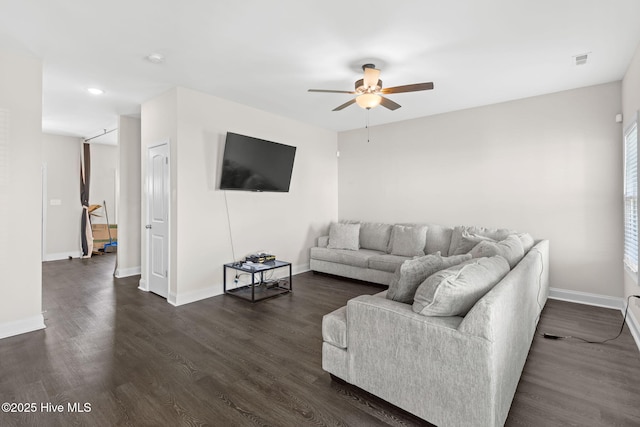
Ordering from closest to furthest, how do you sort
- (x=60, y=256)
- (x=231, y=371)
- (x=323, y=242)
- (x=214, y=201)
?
(x=231, y=371) < (x=214, y=201) < (x=323, y=242) < (x=60, y=256)

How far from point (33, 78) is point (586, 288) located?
6702 mm

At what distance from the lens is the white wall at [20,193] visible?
9.52 ft

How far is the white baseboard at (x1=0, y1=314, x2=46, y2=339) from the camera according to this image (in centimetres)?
288

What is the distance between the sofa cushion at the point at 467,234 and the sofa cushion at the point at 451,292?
7.05 feet

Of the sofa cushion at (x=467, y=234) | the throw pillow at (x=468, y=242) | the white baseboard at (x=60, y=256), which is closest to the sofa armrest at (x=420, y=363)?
the throw pillow at (x=468, y=242)

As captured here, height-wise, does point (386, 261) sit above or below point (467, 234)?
below

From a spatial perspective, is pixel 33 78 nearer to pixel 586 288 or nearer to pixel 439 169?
pixel 439 169

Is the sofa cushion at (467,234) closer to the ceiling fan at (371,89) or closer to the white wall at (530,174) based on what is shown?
the white wall at (530,174)

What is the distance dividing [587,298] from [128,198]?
6876mm

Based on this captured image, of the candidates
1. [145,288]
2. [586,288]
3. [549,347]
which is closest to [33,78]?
[145,288]

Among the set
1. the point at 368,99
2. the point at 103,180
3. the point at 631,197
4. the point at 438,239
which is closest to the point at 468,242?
the point at 438,239

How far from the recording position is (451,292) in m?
1.66

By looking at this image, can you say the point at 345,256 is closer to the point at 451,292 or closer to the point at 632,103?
the point at 451,292

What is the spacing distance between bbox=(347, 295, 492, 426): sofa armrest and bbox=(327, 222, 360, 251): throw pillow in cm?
335
